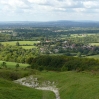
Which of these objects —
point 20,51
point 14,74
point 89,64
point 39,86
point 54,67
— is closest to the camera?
point 39,86

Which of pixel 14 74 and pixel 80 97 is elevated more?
pixel 80 97

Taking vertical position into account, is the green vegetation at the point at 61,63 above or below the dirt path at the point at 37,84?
below

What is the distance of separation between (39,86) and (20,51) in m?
101

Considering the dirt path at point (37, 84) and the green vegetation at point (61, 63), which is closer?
the dirt path at point (37, 84)

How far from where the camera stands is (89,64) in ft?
338

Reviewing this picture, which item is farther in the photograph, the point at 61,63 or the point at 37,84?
the point at 61,63

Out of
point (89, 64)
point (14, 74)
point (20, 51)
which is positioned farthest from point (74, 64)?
point (20, 51)

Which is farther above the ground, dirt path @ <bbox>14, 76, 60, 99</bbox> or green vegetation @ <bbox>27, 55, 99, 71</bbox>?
dirt path @ <bbox>14, 76, 60, 99</bbox>

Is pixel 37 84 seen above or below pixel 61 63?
above

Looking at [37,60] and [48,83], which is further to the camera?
[37,60]

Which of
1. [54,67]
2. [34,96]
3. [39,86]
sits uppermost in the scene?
[34,96]

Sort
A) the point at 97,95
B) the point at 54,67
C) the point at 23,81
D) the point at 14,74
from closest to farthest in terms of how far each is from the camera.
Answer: the point at 97,95 → the point at 23,81 → the point at 14,74 → the point at 54,67

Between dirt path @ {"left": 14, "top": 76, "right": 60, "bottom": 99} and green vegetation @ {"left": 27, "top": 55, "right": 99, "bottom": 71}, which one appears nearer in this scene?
dirt path @ {"left": 14, "top": 76, "right": 60, "bottom": 99}

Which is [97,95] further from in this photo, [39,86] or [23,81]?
[23,81]
